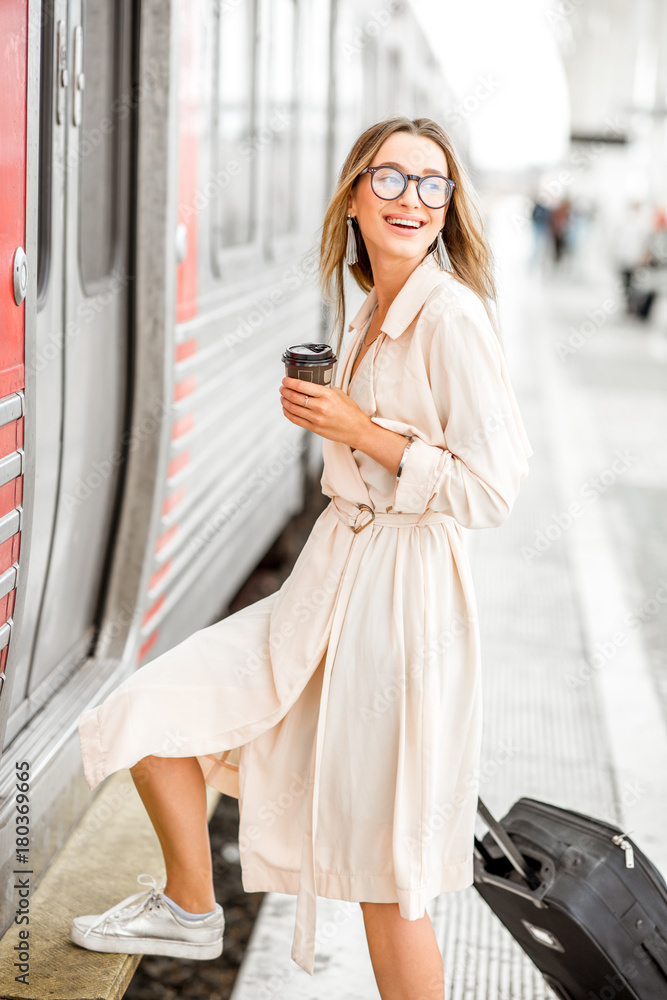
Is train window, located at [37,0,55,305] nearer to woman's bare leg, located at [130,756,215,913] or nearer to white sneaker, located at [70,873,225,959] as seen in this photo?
woman's bare leg, located at [130,756,215,913]

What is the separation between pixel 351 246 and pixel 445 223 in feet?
0.58

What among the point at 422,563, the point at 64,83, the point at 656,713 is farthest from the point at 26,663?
the point at 656,713

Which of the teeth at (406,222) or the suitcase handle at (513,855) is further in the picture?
the suitcase handle at (513,855)

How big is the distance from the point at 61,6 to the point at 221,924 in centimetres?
179

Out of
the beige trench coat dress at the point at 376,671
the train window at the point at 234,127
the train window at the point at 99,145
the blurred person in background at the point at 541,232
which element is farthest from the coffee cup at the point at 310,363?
the blurred person in background at the point at 541,232

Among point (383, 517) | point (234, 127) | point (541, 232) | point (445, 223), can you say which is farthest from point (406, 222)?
point (541, 232)

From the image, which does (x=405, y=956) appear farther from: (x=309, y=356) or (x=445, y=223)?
(x=445, y=223)

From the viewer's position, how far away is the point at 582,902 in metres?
1.90

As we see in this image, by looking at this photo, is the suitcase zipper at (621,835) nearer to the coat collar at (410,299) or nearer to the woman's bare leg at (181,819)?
the woman's bare leg at (181,819)

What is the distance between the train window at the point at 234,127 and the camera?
3299 mm

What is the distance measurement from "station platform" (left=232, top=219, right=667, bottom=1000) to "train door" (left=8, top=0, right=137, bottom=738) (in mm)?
918

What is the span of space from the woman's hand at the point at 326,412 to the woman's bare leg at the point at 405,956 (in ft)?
2.60

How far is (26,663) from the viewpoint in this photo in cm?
233

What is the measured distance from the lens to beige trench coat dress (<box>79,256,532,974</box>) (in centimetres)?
165
